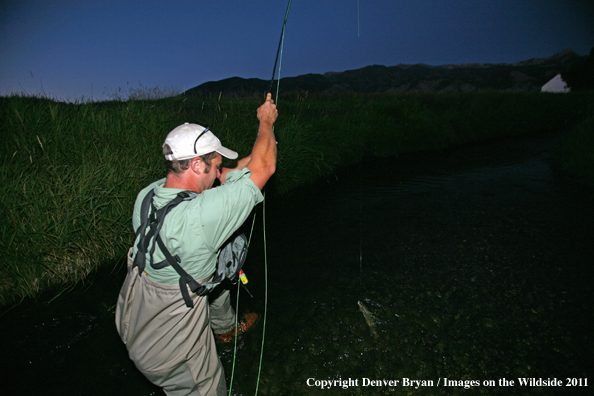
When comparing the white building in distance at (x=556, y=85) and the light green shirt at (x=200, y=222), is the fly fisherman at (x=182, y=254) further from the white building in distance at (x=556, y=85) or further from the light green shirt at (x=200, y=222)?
the white building in distance at (x=556, y=85)

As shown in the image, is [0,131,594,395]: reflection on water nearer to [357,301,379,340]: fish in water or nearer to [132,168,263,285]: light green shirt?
[357,301,379,340]: fish in water

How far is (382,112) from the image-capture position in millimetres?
11617

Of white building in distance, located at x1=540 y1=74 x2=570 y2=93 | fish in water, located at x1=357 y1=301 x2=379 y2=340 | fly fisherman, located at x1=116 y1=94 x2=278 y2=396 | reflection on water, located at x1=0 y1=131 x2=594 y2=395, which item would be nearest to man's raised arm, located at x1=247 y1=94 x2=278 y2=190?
fly fisherman, located at x1=116 y1=94 x2=278 y2=396

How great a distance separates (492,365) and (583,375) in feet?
2.25

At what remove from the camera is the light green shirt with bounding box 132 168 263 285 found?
4.85ft

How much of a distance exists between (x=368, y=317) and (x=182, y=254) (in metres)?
2.24

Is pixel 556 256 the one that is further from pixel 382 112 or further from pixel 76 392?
pixel 382 112

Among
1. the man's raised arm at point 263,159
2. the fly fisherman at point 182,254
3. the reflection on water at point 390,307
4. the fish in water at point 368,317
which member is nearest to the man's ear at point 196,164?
the fly fisherman at point 182,254

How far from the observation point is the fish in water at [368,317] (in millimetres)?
2948

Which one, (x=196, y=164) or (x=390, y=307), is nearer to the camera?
(x=196, y=164)

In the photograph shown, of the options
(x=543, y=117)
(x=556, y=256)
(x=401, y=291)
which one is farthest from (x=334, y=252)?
(x=543, y=117)

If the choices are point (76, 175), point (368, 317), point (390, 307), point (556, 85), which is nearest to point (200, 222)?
point (368, 317)

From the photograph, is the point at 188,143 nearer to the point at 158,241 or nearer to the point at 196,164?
the point at 196,164

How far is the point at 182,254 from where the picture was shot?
1.53 metres
